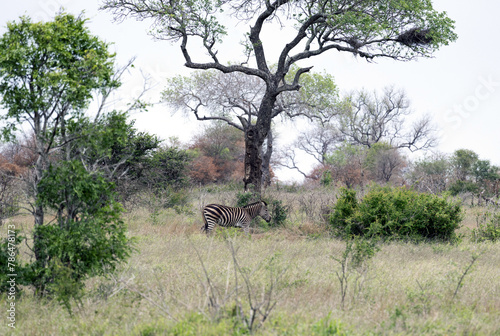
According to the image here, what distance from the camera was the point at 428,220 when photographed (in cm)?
1387

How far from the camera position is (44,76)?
7.23 meters

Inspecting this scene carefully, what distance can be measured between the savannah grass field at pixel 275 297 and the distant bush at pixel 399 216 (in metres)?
2.35

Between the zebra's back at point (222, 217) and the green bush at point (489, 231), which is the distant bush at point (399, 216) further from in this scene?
the zebra's back at point (222, 217)

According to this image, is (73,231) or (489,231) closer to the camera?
(73,231)

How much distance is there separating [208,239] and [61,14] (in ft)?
22.1

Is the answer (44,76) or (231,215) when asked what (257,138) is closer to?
(231,215)

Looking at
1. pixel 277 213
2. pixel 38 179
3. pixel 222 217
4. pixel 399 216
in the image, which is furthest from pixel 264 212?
pixel 38 179

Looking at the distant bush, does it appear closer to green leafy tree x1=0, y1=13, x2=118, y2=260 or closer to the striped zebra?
the striped zebra

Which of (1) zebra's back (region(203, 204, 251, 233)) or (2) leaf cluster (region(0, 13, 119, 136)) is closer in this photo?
(2) leaf cluster (region(0, 13, 119, 136))

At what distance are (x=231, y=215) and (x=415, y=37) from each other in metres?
12.1

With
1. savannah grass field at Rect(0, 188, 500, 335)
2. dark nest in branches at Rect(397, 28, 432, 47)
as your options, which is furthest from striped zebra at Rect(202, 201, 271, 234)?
dark nest in branches at Rect(397, 28, 432, 47)

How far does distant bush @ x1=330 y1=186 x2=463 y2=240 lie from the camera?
13.7m

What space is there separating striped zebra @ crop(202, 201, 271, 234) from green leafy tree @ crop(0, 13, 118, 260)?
21.0ft

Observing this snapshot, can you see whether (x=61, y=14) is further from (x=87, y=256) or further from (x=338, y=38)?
(x=338, y=38)
